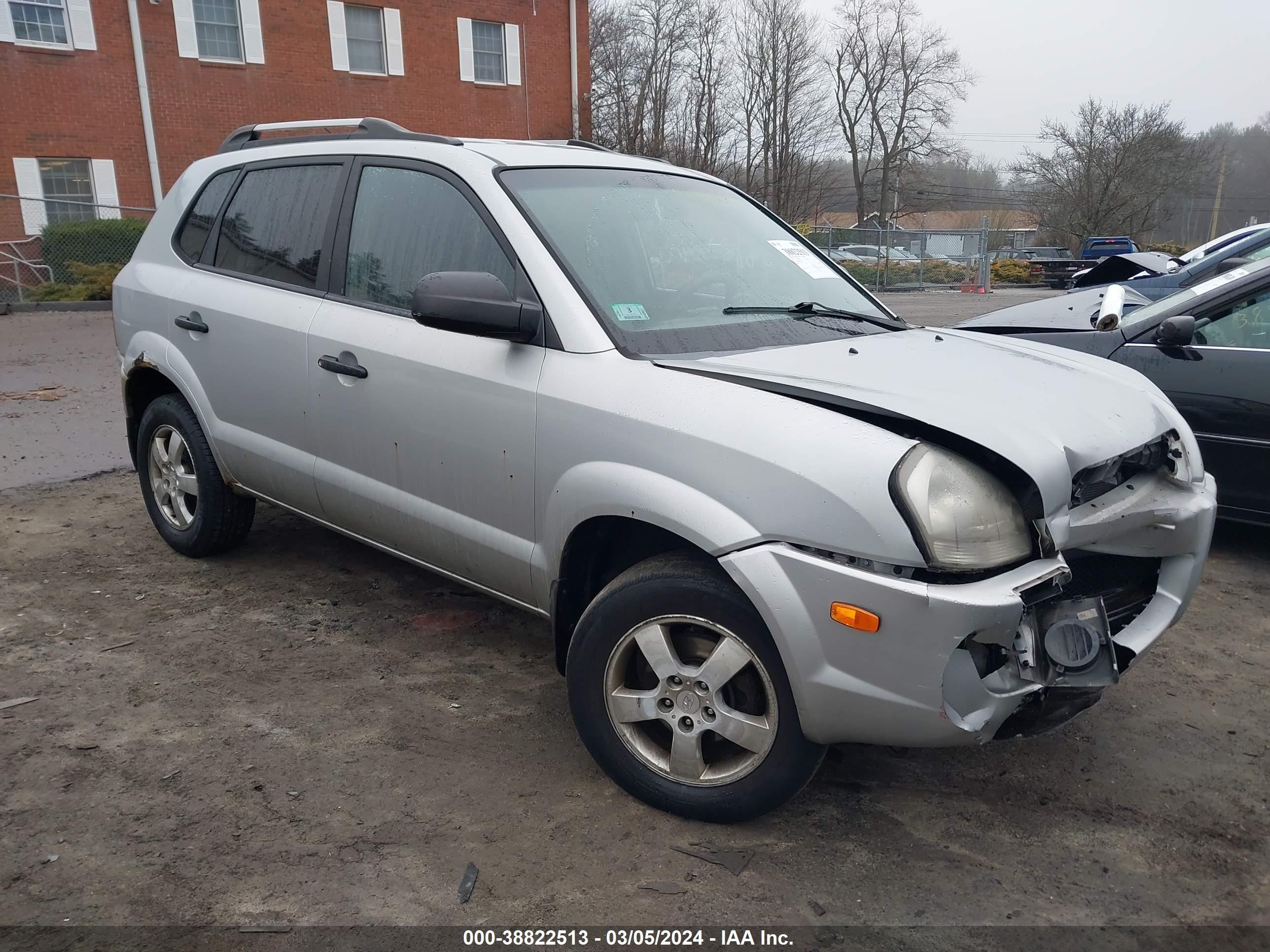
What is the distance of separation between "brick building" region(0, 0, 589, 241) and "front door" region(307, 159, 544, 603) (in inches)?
756

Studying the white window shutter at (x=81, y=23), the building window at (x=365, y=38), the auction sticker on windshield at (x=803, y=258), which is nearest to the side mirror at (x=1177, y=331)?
the auction sticker on windshield at (x=803, y=258)

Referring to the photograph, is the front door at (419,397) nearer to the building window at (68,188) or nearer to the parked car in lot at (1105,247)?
the building window at (68,188)

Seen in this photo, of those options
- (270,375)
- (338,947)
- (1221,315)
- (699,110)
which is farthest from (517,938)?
(699,110)

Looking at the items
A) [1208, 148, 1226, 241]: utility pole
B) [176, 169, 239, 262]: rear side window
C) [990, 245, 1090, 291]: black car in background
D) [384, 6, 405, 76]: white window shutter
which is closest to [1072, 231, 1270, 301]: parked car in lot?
[176, 169, 239, 262]: rear side window

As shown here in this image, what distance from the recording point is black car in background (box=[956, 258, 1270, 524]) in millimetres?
4754

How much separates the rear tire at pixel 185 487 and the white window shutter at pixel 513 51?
22.2m

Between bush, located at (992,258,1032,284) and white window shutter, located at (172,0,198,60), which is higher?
white window shutter, located at (172,0,198,60)

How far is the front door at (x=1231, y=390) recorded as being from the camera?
15.5 feet

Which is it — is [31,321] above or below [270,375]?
below

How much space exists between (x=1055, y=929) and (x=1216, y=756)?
3.95 ft

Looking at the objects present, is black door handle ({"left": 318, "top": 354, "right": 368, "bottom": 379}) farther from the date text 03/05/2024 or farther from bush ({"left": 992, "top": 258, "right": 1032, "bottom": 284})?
bush ({"left": 992, "top": 258, "right": 1032, "bottom": 284})

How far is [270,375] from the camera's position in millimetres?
3930

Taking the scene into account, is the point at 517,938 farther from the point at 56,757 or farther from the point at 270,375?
the point at 270,375

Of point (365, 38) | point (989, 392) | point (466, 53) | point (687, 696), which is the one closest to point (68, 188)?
point (365, 38)
